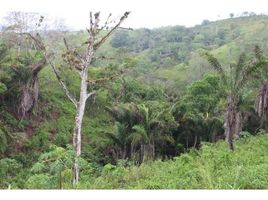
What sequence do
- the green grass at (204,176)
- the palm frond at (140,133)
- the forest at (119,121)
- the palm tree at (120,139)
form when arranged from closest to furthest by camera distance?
1. the green grass at (204,176)
2. the forest at (119,121)
3. the palm frond at (140,133)
4. the palm tree at (120,139)

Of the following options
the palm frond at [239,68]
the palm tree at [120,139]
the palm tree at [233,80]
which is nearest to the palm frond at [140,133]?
the palm tree at [120,139]

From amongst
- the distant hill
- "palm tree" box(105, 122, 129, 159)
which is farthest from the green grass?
the distant hill

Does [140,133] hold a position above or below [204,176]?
below

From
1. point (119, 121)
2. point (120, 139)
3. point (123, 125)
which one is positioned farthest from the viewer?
point (119, 121)

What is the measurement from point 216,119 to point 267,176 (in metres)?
15.4

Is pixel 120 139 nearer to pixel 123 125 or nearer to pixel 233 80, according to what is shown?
pixel 123 125

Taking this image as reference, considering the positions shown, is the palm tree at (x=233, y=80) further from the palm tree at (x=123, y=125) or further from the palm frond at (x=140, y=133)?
the palm tree at (x=123, y=125)

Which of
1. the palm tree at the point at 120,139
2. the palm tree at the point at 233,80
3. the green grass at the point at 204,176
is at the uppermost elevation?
the palm tree at the point at 233,80

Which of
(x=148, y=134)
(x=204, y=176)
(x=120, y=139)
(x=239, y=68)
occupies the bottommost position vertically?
(x=120, y=139)

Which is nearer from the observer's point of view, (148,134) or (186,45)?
(148,134)

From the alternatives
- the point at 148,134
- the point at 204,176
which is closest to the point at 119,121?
the point at 148,134

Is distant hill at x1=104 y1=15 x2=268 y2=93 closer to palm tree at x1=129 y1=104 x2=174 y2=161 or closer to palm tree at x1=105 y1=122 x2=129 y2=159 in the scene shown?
palm tree at x1=129 y1=104 x2=174 y2=161

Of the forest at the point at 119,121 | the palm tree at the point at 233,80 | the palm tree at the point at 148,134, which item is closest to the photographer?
the forest at the point at 119,121

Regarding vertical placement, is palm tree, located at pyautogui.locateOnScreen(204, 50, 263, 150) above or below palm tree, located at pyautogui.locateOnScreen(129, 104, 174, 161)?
above
